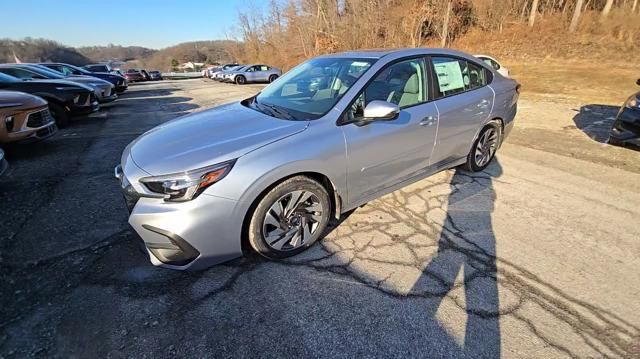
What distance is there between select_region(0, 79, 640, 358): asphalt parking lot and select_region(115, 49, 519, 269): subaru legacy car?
317mm

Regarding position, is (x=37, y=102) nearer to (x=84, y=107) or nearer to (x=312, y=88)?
(x=84, y=107)

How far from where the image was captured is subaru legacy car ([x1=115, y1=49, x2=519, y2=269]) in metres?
2.16

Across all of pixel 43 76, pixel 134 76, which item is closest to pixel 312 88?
pixel 43 76

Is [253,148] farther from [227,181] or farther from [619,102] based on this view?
[619,102]

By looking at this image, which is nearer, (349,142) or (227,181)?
(227,181)

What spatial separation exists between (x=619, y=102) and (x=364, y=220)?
1003 cm

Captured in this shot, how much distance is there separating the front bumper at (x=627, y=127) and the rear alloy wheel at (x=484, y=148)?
2.15m

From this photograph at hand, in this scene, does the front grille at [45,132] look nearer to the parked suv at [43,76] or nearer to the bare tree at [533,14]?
the parked suv at [43,76]

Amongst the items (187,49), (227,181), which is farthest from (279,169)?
(187,49)

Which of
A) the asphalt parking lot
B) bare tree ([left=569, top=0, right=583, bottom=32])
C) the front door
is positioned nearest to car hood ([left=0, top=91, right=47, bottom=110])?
the asphalt parking lot

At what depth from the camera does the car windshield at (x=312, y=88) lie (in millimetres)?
2779

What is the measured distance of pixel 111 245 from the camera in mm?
2793

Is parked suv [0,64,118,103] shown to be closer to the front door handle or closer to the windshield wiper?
the windshield wiper

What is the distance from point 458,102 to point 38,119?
21.3 ft
